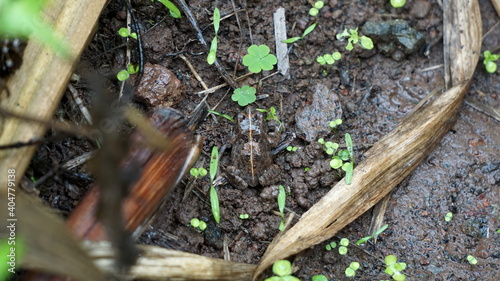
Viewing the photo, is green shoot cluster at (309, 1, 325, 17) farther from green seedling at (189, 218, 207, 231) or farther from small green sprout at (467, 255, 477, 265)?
small green sprout at (467, 255, 477, 265)

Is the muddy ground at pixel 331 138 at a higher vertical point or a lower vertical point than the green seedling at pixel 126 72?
lower

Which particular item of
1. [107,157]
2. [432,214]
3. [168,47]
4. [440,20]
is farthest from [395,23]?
[107,157]

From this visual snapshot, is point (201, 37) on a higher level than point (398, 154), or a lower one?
higher

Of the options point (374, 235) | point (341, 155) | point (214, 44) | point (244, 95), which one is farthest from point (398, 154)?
point (214, 44)

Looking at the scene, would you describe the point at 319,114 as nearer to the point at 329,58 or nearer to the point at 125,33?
the point at 329,58

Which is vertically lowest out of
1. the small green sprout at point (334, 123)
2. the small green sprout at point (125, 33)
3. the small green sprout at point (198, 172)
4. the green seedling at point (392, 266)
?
the green seedling at point (392, 266)

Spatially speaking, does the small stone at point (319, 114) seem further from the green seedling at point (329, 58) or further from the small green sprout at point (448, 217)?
the small green sprout at point (448, 217)

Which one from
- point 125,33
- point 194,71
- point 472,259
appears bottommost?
point 472,259

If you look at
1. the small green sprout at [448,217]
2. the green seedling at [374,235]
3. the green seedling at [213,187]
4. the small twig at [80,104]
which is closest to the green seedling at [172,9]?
the small twig at [80,104]
